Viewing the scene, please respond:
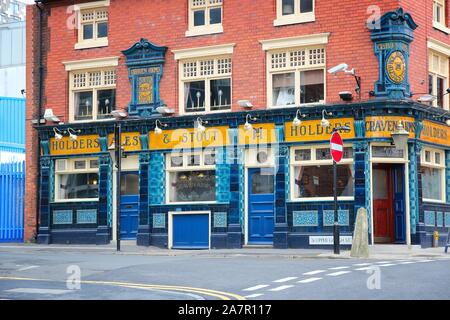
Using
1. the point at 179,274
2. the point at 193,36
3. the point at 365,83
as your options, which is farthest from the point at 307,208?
the point at 179,274

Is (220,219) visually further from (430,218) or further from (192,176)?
(430,218)

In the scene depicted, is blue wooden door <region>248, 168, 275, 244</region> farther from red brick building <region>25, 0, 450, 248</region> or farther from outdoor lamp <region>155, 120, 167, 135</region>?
outdoor lamp <region>155, 120, 167, 135</region>

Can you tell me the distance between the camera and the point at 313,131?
25.9m

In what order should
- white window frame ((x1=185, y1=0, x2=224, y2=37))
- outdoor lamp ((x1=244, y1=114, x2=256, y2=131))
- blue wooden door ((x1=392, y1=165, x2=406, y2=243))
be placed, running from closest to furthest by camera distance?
blue wooden door ((x1=392, y1=165, x2=406, y2=243))
outdoor lamp ((x1=244, y1=114, x2=256, y2=131))
white window frame ((x1=185, y1=0, x2=224, y2=37))

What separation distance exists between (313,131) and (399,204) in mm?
3567

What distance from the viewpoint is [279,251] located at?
25.0 meters

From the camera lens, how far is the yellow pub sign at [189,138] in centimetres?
2744

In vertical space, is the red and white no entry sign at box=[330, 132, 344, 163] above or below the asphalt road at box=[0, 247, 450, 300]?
above

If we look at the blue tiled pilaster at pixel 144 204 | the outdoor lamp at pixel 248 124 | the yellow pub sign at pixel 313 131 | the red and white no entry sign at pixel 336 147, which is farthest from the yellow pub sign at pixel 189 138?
the red and white no entry sign at pixel 336 147

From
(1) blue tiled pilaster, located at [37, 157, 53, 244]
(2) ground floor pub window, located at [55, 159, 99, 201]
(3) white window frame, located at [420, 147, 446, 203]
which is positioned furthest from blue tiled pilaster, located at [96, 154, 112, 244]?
(3) white window frame, located at [420, 147, 446, 203]

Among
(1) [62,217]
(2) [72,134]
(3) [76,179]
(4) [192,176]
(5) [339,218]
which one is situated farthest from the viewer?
(3) [76,179]

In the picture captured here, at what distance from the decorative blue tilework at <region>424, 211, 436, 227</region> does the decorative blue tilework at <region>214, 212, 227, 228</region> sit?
6420mm

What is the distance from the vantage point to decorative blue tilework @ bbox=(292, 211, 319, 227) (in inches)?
1014

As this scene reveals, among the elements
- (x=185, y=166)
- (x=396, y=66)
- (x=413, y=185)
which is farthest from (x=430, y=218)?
(x=185, y=166)
